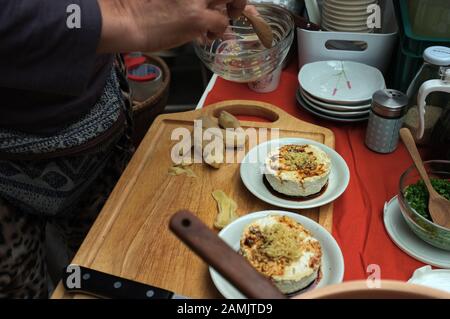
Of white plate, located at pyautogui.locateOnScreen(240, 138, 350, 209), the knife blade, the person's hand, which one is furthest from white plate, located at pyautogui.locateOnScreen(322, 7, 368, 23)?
the knife blade

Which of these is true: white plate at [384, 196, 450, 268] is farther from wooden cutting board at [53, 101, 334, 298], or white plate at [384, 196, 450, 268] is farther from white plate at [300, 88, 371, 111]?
white plate at [300, 88, 371, 111]

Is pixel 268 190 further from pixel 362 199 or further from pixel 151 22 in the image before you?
pixel 151 22

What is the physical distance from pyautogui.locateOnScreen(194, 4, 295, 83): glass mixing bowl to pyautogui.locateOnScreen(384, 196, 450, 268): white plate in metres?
0.38

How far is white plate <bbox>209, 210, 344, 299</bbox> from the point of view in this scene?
0.65 metres

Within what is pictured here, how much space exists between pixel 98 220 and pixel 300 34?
0.68 metres

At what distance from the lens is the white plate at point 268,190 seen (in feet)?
2.66

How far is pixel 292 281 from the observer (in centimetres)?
63

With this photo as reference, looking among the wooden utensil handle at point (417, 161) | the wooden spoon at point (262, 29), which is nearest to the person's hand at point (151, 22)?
the wooden spoon at point (262, 29)

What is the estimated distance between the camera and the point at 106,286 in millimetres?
657

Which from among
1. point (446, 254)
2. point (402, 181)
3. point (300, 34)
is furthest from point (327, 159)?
point (300, 34)

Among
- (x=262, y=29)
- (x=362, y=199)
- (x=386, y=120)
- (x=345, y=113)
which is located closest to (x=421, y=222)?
(x=362, y=199)

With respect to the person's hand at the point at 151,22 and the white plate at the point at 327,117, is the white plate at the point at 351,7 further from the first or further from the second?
the person's hand at the point at 151,22

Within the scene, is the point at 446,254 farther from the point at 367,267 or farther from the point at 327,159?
the point at 327,159

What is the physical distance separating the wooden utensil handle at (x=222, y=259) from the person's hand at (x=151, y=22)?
0.33 m
